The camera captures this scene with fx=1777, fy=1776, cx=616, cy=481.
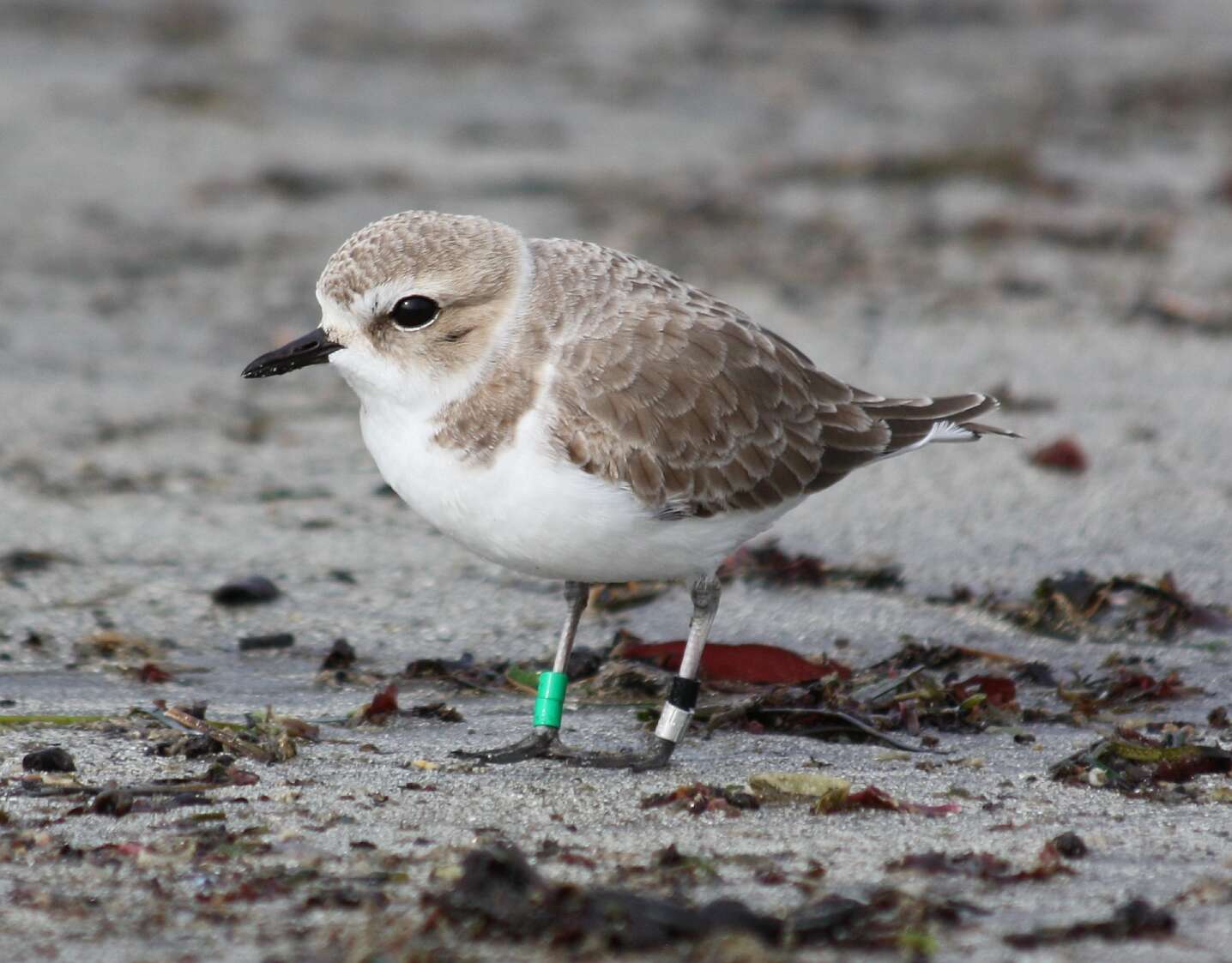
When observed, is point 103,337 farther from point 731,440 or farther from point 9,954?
point 9,954

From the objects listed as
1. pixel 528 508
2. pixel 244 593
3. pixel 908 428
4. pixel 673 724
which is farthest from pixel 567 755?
pixel 244 593

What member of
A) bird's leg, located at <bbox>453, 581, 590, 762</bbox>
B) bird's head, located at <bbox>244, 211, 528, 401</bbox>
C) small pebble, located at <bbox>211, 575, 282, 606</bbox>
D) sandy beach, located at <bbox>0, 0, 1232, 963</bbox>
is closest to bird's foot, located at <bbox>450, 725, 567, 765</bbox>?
bird's leg, located at <bbox>453, 581, 590, 762</bbox>

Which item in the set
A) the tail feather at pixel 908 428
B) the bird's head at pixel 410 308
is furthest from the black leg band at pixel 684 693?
the bird's head at pixel 410 308

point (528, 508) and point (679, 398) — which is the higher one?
point (679, 398)

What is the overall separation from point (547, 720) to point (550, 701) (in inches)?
2.0

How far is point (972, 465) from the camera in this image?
7109 mm

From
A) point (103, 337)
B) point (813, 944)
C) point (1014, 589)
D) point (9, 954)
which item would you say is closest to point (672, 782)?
point (813, 944)

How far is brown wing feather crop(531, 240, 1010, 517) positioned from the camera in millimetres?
4457

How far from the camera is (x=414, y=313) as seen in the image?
4523mm

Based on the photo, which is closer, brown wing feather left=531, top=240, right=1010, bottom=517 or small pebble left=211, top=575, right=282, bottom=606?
brown wing feather left=531, top=240, right=1010, bottom=517

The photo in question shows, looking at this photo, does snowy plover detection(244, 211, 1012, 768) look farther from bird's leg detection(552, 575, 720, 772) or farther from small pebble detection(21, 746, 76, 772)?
small pebble detection(21, 746, 76, 772)

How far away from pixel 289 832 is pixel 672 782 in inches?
38.6

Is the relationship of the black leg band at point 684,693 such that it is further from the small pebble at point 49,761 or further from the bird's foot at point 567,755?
the small pebble at point 49,761

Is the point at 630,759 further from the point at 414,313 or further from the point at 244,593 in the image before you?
the point at 244,593
